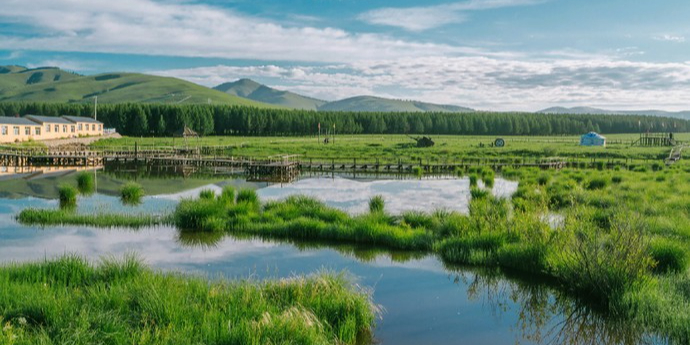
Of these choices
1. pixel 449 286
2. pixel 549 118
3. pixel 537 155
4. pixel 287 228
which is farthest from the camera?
pixel 549 118

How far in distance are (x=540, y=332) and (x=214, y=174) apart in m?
40.2

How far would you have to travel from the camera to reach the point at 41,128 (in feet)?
263

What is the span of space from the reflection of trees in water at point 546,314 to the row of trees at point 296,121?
345 ft

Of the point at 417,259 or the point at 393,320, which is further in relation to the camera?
the point at 417,259

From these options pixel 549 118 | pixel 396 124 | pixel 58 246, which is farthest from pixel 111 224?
pixel 549 118

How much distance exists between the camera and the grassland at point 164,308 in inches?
333

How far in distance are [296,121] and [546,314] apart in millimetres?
121343

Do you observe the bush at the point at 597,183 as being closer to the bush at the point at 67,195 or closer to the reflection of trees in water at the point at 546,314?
the reflection of trees in water at the point at 546,314

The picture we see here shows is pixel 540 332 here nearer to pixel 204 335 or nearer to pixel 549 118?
pixel 204 335

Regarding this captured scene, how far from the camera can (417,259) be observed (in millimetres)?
17094

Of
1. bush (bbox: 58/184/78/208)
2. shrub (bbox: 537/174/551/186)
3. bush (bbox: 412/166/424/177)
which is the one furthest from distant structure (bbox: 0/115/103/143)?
shrub (bbox: 537/174/551/186)

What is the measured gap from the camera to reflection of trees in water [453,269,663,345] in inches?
429

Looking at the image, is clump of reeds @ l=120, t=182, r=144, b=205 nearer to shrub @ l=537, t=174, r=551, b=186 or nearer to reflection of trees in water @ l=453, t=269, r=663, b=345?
reflection of trees in water @ l=453, t=269, r=663, b=345

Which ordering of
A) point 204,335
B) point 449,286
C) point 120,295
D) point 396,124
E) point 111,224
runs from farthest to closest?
point 396,124, point 111,224, point 449,286, point 120,295, point 204,335
